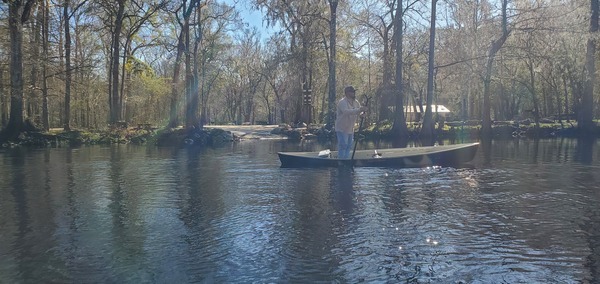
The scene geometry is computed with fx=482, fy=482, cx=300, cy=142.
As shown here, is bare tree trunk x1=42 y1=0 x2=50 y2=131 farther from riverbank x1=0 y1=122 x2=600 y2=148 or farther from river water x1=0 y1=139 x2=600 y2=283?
river water x1=0 y1=139 x2=600 y2=283

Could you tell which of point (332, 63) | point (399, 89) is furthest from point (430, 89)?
point (332, 63)

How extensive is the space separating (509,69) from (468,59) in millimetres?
18107

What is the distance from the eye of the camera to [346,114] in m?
13.3

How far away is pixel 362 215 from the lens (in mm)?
7934

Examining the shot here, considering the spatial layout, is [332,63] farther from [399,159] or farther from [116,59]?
[399,159]

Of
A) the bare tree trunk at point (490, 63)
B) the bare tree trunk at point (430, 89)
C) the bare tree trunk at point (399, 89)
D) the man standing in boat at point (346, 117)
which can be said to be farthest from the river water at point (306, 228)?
the bare tree trunk at point (490, 63)

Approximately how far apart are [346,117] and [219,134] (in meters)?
19.5

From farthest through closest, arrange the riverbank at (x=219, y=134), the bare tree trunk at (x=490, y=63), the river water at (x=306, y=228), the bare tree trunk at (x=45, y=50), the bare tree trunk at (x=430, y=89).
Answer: the bare tree trunk at (x=490, y=63) → the bare tree trunk at (x=430, y=89) → the riverbank at (x=219, y=134) → the bare tree trunk at (x=45, y=50) → the river water at (x=306, y=228)

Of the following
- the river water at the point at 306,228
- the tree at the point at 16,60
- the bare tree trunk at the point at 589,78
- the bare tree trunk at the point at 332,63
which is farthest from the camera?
the bare tree trunk at the point at 332,63

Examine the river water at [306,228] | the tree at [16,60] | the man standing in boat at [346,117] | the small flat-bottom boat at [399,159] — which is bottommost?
the river water at [306,228]

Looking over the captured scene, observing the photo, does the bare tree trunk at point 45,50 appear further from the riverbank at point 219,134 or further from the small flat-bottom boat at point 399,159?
the small flat-bottom boat at point 399,159

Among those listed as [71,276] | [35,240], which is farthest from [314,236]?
[35,240]

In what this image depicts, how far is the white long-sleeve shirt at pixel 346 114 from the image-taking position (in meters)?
13.1

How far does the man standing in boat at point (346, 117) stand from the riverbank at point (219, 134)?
12.5 metres
